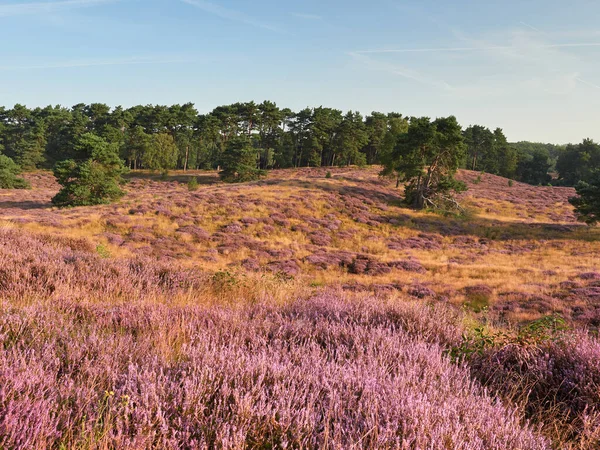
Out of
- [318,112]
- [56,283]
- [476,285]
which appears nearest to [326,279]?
[476,285]

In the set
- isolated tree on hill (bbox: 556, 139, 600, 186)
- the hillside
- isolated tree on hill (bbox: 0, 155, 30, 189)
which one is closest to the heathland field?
the hillside

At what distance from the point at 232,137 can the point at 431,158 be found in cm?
4914

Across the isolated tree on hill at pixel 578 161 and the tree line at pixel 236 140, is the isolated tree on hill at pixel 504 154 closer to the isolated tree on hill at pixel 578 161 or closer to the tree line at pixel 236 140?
the tree line at pixel 236 140

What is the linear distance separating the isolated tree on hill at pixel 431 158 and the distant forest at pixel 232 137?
112ft

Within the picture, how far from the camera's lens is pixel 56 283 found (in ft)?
15.6

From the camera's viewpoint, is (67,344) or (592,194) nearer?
(67,344)

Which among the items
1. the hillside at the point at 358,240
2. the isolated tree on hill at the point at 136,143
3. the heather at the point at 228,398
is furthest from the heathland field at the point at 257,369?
the isolated tree on hill at the point at 136,143

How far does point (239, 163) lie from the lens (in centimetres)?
5603

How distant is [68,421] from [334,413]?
1451 millimetres

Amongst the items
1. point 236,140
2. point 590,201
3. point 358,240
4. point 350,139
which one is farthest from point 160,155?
point 590,201

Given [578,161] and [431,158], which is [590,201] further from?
[578,161]

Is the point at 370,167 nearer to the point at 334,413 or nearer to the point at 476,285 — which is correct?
the point at 476,285

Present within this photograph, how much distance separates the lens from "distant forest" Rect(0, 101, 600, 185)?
74625mm

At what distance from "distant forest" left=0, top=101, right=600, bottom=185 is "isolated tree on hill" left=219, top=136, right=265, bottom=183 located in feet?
43.7
